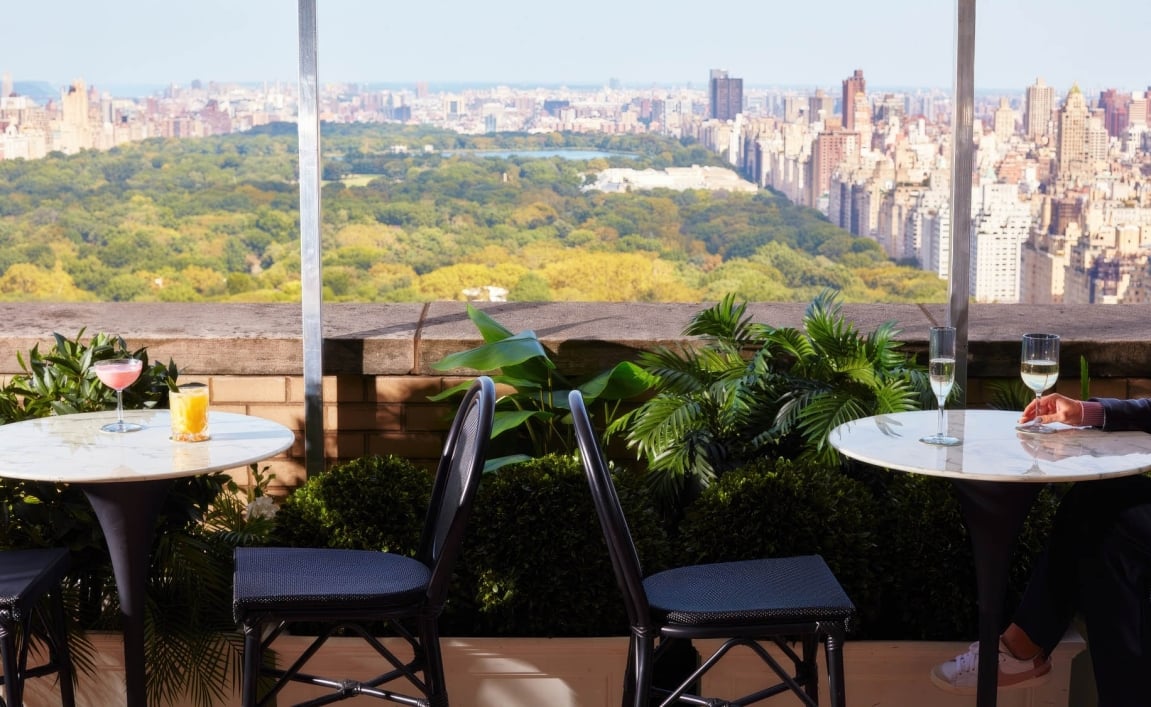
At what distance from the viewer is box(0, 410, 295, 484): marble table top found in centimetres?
209

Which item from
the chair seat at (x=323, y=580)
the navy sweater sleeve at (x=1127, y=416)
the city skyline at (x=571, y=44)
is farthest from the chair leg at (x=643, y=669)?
the city skyline at (x=571, y=44)

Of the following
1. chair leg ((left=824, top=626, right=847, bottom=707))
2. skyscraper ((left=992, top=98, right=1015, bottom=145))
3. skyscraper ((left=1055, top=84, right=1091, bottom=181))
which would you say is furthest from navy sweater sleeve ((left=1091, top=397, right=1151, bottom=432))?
skyscraper ((left=1055, top=84, right=1091, bottom=181))

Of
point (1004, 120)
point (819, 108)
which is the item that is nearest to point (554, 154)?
point (819, 108)

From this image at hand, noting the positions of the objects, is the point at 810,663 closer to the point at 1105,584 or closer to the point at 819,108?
the point at 1105,584

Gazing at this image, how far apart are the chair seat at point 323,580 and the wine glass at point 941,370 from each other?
103 cm

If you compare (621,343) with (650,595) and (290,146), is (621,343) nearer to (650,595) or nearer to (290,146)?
(650,595)

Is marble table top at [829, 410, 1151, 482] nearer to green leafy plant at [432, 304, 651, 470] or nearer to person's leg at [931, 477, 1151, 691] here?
person's leg at [931, 477, 1151, 691]

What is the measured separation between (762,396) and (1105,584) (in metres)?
0.94

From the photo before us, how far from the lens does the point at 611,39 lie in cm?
1518

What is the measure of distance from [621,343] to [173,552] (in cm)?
131

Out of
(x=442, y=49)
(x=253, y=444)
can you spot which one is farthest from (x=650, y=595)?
(x=442, y=49)

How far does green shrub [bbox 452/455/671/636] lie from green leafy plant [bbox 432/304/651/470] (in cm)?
27

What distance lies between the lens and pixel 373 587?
2100 mm

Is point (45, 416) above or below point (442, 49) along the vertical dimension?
below
